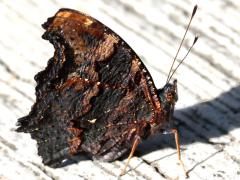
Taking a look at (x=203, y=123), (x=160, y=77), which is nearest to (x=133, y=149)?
(x=203, y=123)

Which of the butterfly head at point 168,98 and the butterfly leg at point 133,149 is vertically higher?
the butterfly head at point 168,98

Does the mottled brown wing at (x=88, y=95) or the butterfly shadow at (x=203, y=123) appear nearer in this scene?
the mottled brown wing at (x=88, y=95)

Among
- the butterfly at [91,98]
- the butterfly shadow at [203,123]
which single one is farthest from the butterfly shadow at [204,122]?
the butterfly at [91,98]

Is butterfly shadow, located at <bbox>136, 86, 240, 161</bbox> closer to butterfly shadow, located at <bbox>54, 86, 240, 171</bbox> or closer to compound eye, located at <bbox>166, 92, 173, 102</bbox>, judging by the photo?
butterfly shadow, located at <bbox>54, 86, 240, 171</bbox>

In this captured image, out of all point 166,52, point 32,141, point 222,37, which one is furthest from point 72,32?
point 222,37

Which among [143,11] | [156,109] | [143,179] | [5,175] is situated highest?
[143,11]

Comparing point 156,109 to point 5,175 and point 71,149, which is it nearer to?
point 71,149

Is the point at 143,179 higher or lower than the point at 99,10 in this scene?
A: lower

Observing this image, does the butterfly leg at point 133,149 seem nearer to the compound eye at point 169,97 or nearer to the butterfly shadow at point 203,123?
the butterfly shadow at point 203,123

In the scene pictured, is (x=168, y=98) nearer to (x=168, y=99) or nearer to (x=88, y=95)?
(x=168, y=99)
